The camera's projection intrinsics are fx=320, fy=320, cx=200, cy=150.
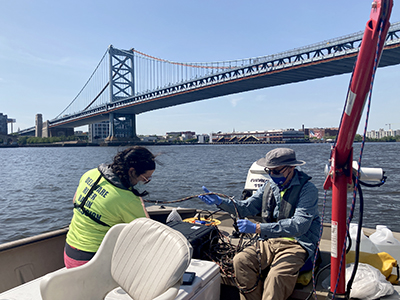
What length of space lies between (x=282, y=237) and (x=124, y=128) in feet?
169

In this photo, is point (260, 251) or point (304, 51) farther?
point (304, 51)

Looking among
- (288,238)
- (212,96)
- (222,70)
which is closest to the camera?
(288,238)

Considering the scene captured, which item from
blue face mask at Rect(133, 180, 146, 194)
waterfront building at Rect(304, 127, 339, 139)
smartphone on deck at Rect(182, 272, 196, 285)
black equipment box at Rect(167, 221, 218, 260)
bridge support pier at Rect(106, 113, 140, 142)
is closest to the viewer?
smartphone on deck at Rect(182, 272, 196, 285)

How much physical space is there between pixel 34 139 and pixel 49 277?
255 feet

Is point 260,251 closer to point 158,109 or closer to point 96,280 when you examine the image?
point 96,280

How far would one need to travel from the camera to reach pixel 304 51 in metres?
35.9

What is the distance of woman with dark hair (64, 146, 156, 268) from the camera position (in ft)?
5.98

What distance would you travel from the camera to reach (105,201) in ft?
5.95

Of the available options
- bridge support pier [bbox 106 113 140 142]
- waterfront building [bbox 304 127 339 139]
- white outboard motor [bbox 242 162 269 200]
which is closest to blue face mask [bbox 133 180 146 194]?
white outboard motor [bbox 242 162 269 200]

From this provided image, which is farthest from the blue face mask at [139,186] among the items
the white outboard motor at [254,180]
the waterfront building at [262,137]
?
the waterfront building at [262,137]

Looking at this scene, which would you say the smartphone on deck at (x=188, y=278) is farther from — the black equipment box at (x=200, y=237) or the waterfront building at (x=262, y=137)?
the waterfront building at (x=262, y=137)

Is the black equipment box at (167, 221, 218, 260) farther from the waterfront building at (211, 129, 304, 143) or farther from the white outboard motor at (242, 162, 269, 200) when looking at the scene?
the waterfront building at (211, 129, 304, 143)

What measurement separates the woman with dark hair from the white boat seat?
0.44 feet

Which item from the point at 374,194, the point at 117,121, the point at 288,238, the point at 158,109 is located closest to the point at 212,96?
the point at 158,109
